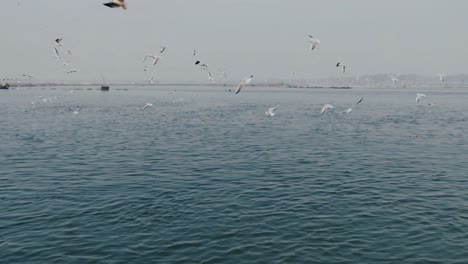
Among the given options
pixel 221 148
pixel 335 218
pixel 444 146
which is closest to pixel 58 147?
pixel 221 148

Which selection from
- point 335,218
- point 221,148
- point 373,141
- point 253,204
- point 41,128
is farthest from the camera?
point 41,128

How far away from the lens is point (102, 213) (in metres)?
17.6

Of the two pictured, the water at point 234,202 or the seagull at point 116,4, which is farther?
the water at point 234,202

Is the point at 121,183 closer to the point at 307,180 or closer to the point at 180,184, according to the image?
the point at 180,184

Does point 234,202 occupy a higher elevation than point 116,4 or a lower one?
lower

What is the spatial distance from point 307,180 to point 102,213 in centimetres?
1246

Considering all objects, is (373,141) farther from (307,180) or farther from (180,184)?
(180,184)

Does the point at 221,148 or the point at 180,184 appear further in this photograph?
the point at 221,148

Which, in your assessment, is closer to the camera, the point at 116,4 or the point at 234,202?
the point at 116,4

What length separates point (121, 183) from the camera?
2302 cm

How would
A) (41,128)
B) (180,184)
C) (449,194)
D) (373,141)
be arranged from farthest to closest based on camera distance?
(41,128) → (373,141) → (180,184) → (449,194)

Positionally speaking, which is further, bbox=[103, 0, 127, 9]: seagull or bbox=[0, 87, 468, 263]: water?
bbox=[0, 87, 468, 263]: water

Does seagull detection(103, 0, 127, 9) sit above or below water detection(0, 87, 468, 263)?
above

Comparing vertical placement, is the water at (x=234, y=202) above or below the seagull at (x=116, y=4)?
below
